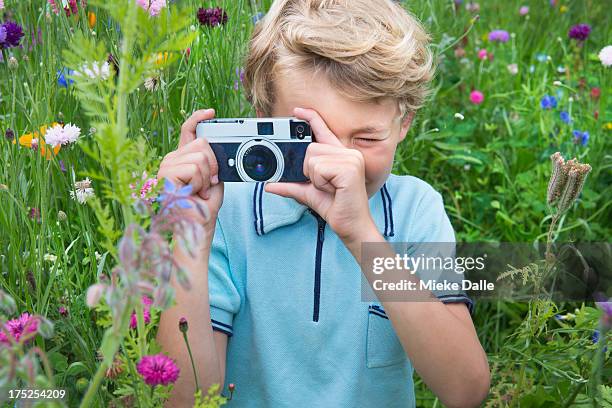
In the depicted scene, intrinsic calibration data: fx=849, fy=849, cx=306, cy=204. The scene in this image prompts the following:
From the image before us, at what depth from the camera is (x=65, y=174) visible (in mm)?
1888

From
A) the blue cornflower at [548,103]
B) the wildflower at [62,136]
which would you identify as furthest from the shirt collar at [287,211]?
the blue cornflower at [548,103]

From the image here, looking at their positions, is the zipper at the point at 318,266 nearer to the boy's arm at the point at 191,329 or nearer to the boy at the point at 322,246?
the boy at the point at 322,246

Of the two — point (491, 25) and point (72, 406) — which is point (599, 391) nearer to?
point (72, 406)

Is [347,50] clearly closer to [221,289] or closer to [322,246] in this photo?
[322,246]

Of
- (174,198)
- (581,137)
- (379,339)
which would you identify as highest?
(581,137)

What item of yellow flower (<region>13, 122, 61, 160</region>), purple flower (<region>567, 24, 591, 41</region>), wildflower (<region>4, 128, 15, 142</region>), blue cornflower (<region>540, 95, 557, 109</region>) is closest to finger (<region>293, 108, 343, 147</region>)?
yellow flower (<region>13, 122, 61, 160</region>)

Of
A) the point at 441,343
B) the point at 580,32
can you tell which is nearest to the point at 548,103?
the point at 580,32

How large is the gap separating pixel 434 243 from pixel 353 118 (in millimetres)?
294

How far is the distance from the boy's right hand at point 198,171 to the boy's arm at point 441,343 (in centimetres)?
25

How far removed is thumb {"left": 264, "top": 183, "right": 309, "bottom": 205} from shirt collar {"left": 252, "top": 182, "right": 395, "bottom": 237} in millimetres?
179

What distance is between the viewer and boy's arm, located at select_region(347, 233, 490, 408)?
4.36 feet

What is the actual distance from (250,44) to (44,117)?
18.0 inches

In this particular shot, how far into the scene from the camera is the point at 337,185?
128 cm

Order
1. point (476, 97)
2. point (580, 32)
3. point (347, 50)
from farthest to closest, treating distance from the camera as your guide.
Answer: point (580, 32) < point (476, 97) < point (347, 50)
